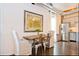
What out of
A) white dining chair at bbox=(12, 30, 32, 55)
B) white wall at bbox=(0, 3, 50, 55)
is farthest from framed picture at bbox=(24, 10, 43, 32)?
white dining chair at bbox=(12, 30, 32, 55)

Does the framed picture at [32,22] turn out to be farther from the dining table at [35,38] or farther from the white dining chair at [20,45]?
the white dining chair at [20,45]

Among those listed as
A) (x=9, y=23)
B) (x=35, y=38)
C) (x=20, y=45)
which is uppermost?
(x=9, y=23)

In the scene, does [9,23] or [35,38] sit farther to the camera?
[35,38]

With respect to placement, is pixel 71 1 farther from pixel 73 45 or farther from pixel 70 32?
pixel 73 45

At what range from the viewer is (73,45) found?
3.74 metres

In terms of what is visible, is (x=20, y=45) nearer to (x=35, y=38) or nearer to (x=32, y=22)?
(x=35, y=38)

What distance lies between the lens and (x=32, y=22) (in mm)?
Answer: 3113

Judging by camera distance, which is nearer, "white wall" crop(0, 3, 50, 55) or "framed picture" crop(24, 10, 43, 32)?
"white wall" crop(0, 3, 50, 55)

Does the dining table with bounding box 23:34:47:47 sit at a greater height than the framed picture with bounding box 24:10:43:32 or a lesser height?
lesser

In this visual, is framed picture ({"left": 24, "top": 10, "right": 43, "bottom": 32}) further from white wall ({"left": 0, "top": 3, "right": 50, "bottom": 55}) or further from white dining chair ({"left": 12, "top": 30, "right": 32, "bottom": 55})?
white dining chair ({"left": 12, "top": 30, "right": 32, "bottom": 55})

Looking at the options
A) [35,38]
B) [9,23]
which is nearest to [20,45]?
[35,38]

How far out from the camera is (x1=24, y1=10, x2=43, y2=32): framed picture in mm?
3111

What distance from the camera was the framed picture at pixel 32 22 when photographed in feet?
10.2

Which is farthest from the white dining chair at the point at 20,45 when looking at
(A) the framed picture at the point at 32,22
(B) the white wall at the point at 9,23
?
(A) the framed picture at the point at 32,22
